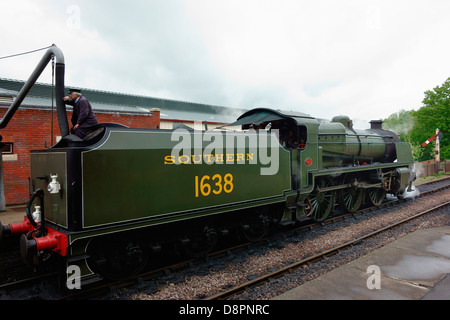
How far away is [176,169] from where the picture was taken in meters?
4.84

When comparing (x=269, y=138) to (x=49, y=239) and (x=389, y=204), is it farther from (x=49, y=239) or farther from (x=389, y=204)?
(x=389, y=204)

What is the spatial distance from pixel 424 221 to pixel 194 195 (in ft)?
25.0

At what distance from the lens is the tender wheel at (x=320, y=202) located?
8148mm

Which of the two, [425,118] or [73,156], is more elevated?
[425,118]

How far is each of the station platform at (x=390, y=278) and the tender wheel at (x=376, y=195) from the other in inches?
155

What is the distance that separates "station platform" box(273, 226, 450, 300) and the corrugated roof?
1046cm

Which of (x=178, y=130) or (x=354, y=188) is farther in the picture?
(x=354, y=188)

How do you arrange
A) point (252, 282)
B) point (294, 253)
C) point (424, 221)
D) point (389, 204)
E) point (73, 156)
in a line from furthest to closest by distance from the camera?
point (389, 204), point (424, 221), point (294, 253), point (252, 282), point (73, 156)

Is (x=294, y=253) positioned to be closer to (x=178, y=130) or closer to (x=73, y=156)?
(x=178, y=130)

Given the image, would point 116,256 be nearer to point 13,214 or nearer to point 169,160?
point 169,160

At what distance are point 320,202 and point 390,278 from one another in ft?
11.2

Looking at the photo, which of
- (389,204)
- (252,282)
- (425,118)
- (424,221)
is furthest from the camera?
(425,118)
